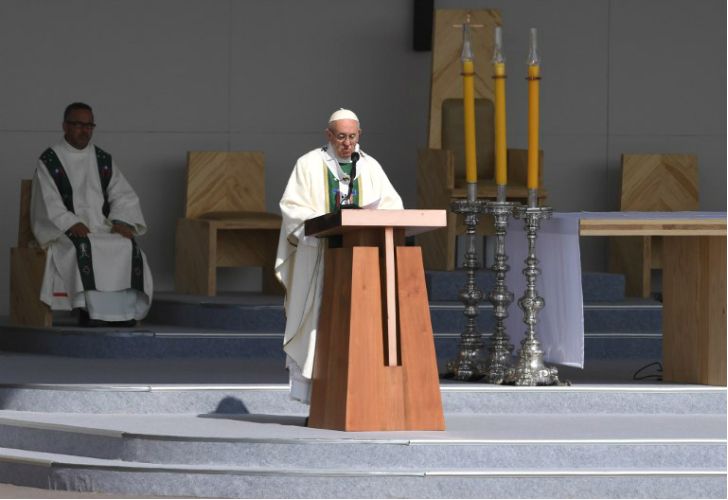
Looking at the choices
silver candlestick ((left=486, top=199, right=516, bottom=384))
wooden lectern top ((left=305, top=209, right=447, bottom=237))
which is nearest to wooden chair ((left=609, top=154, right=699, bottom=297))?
silver candlestick ((left=486, top=199, right=516, bottom=384))

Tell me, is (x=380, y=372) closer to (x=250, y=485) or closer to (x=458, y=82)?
(x=250, y=485)

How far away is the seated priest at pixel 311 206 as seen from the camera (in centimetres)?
549

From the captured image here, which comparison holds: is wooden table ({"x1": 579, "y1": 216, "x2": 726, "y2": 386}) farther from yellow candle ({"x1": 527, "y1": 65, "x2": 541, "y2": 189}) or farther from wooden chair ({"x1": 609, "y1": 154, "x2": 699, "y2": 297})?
wooden chair ({"x1": 609, "y1": 154, "x2": 699, "y2": 297})

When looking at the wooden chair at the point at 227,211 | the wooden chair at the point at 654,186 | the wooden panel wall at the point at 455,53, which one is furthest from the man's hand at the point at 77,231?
the wooden chair at the point at 654,186

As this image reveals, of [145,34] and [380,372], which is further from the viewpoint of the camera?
[145,34]

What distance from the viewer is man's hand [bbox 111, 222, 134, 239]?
809cm

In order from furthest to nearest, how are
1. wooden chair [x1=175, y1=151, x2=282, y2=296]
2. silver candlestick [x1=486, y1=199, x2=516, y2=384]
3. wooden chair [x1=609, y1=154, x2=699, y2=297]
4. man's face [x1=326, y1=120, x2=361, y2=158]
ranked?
wooden chair [x1=609, y1=154, x2=699, y2=297] → wooden chair [x1=175, y1=151, x2=282, y2=296] → silver candlestick [x1=486, y1=199, x2=516, y2=384] → man's face [x1=326, y1=120, x2=361, y2=158]

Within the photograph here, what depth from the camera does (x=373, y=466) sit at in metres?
4.91

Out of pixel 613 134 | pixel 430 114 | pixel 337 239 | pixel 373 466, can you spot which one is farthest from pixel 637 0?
pixel 373 466

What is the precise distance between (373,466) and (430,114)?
4429 millimetres

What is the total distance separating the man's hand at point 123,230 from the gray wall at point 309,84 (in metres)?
1.14

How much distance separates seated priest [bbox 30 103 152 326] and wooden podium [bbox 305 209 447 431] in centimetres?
291

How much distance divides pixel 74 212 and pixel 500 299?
287 cm

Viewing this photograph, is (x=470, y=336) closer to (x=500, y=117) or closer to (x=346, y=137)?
(x=500, y=117)
